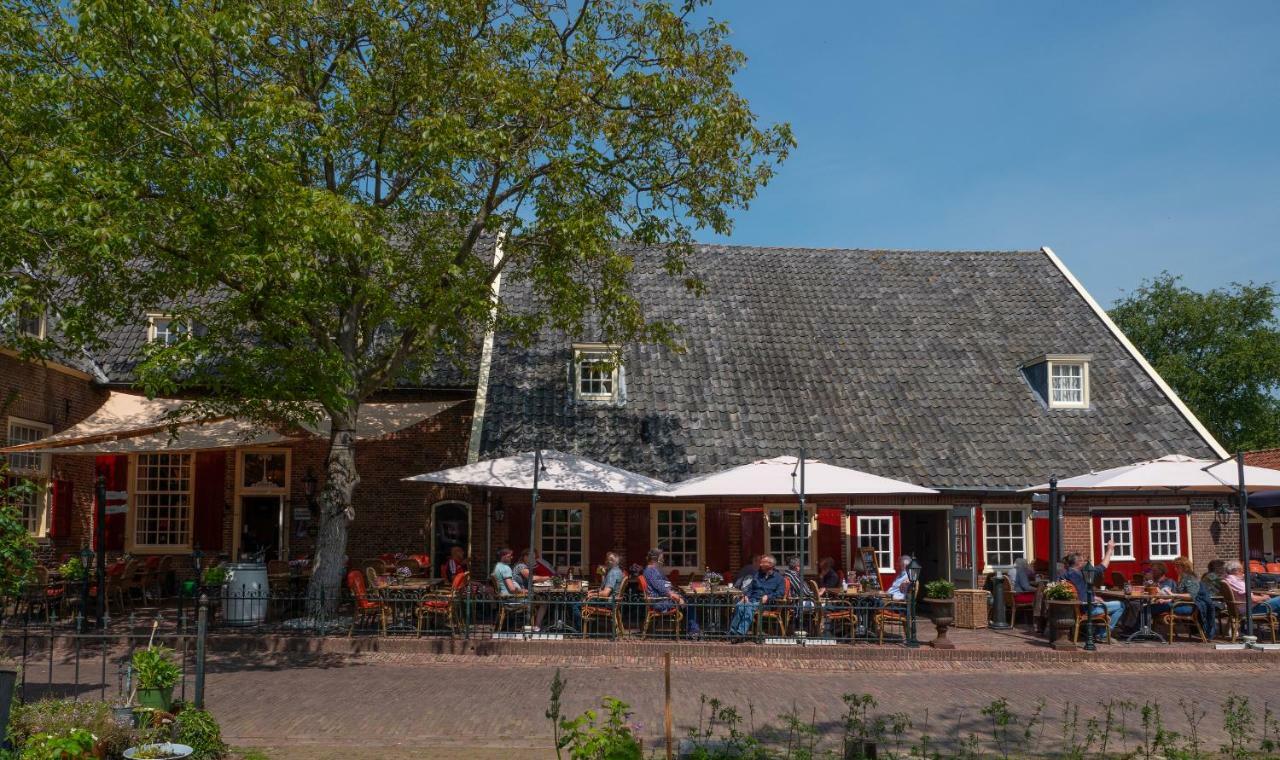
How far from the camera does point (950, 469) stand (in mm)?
19203

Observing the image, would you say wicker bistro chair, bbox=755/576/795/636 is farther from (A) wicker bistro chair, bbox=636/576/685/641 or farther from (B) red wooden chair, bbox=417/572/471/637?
(B) red wooden chair, bbox=417/572/471/637

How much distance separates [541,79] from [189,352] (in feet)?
19.7

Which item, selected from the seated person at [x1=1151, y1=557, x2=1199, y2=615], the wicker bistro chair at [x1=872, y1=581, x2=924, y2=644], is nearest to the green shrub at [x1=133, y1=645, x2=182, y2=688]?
the wicker bistro chair at [x1=872, y1=581, x2=924, y2=644]

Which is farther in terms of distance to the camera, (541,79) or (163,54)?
(541,79)

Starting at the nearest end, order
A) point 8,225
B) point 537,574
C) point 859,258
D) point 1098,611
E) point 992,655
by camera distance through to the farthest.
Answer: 1. point 8,225
2. point 992,655
3. point 1098,611
4. point 537,574
5. point 859,258

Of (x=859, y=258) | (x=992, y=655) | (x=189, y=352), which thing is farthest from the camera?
(x=859, y=258)

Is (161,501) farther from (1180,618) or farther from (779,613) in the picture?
(1180,618)

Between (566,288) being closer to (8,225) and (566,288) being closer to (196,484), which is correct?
(8,225)

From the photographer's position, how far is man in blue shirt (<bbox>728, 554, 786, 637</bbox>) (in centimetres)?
1448

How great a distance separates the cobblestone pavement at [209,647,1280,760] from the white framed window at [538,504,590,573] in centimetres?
560

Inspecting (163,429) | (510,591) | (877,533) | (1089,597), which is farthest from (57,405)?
(1089,597)

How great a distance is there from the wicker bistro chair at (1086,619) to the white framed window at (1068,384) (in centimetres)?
689

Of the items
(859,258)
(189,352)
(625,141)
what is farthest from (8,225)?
(859,258)

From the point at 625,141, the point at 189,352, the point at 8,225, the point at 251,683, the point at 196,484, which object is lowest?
the point at 251,683
